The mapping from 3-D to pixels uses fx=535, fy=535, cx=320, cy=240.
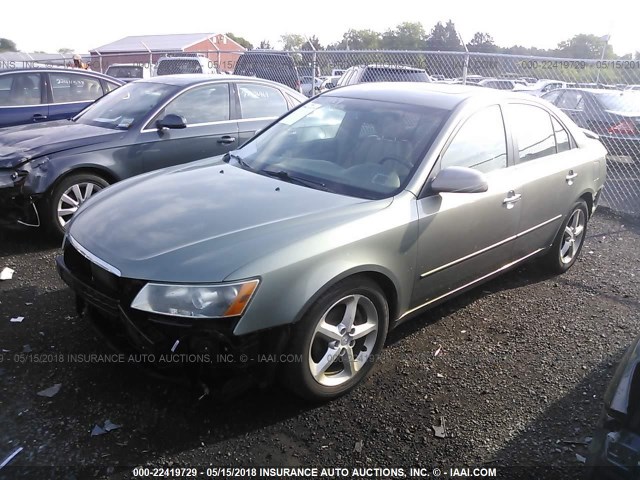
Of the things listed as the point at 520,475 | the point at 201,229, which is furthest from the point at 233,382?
the point at 520,475

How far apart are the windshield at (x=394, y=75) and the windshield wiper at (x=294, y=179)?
8.82 meters

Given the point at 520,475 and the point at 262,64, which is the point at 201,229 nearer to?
the point at 520,475

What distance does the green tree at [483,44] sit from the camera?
45.7m

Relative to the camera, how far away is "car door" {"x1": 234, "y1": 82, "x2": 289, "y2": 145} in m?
6.32

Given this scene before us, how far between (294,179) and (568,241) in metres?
2.96

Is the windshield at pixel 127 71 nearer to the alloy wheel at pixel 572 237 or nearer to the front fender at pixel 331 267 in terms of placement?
the alloy wheel at pixel 572 237

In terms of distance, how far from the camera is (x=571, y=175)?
4578 mm

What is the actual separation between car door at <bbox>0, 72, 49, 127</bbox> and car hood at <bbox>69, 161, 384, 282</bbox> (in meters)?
5.15

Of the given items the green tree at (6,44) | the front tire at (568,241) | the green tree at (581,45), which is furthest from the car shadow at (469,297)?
the green tree at (6,44)

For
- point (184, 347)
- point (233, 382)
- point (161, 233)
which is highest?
point (161, 233)

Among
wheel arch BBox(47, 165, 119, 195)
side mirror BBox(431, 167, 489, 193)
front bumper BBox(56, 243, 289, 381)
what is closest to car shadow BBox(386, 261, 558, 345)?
side mirror BBox(431, 167, 489, 193)

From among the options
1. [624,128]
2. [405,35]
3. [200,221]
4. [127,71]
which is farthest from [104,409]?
[405,35]

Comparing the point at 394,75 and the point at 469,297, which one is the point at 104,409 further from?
the point at 394,75

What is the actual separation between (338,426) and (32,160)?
150 inches
